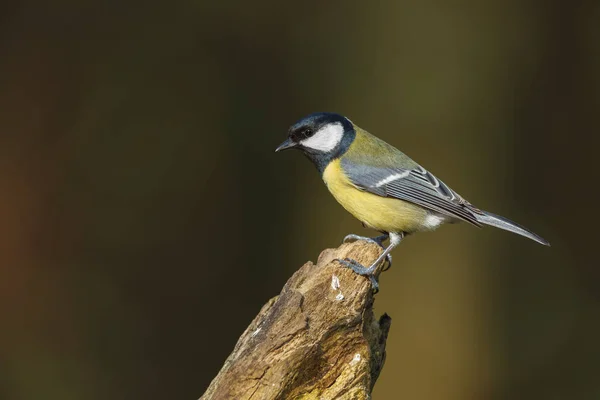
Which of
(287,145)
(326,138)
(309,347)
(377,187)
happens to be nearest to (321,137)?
(326,138)

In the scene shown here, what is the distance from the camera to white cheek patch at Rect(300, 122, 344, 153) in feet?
Answer: 8.29

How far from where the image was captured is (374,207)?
251cm

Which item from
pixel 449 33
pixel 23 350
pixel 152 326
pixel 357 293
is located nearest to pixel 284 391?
pixel 357 293

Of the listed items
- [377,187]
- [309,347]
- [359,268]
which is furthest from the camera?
[377,187]

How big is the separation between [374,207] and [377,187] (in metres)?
0.07

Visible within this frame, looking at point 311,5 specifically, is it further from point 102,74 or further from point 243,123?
point 102,74

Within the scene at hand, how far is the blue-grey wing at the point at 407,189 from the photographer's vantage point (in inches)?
98.3

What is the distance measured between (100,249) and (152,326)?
0.45m

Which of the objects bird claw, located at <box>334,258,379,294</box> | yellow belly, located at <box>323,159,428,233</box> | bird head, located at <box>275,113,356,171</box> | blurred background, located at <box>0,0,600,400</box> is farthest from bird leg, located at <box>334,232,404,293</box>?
blurred background, located at <box>0,0,600,400</box>

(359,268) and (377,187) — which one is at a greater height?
(377,187)

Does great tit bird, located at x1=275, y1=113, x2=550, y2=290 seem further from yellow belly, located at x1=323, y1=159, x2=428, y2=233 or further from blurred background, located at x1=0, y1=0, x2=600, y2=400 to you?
blurred background, located at x1=0, y1=0, x2=600, y2=400

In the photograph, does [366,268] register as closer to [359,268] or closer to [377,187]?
[359,268]

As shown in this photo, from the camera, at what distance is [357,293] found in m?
1.88

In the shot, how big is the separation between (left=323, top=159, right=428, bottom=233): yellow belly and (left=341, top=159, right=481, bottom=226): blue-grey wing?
0.08 ft
